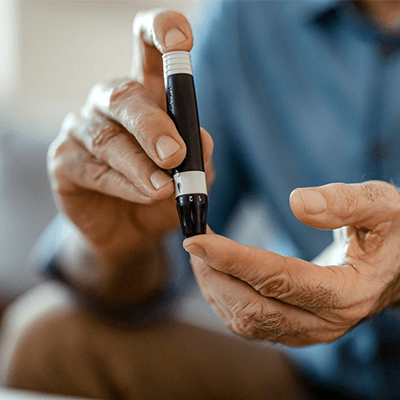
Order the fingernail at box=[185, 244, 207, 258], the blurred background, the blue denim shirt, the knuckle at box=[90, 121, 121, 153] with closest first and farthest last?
the fingernail at box=[185, 244, 207, 258] < the knuckle at box=[90, 121, 121, 153] < the blue denim shirt < the blurred background

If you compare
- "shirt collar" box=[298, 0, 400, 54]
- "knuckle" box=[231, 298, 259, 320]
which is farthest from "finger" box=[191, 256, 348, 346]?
"shirt collar" box=[298, 0, 400, 54]

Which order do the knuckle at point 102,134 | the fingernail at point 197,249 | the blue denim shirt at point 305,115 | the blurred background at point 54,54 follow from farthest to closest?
the blurred background at point 54,54
the blue denim shirt at point 305,115
the knuckle at point 102,134
the fingernail at point 197,249

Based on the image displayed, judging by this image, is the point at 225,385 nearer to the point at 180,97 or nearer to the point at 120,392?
the point at 120,392

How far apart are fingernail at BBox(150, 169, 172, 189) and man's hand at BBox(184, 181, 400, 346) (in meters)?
0.06

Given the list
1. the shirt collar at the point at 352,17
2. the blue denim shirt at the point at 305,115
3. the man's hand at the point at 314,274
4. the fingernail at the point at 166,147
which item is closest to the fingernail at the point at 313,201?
the man's hand at the point at 314,274

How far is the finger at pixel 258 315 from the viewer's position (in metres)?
0.30

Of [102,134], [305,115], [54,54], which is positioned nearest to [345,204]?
[102,134]

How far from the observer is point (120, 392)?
47cm

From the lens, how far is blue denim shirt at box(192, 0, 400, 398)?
53cm

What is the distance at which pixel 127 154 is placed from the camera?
1.12 feet

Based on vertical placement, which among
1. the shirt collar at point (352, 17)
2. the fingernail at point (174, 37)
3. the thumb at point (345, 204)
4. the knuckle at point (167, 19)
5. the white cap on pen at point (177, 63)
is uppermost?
the shirt collar at point (352, 17)

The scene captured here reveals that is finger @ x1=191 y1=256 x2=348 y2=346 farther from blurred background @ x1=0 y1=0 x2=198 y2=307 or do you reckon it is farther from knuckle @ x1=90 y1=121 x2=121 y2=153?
blurred background @ x1=0 y1=0 x2=198 y2=307

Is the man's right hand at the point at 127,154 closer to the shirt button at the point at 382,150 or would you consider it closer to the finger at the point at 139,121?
the finger at the point at 139,121

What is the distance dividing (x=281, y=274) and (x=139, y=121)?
171mm
